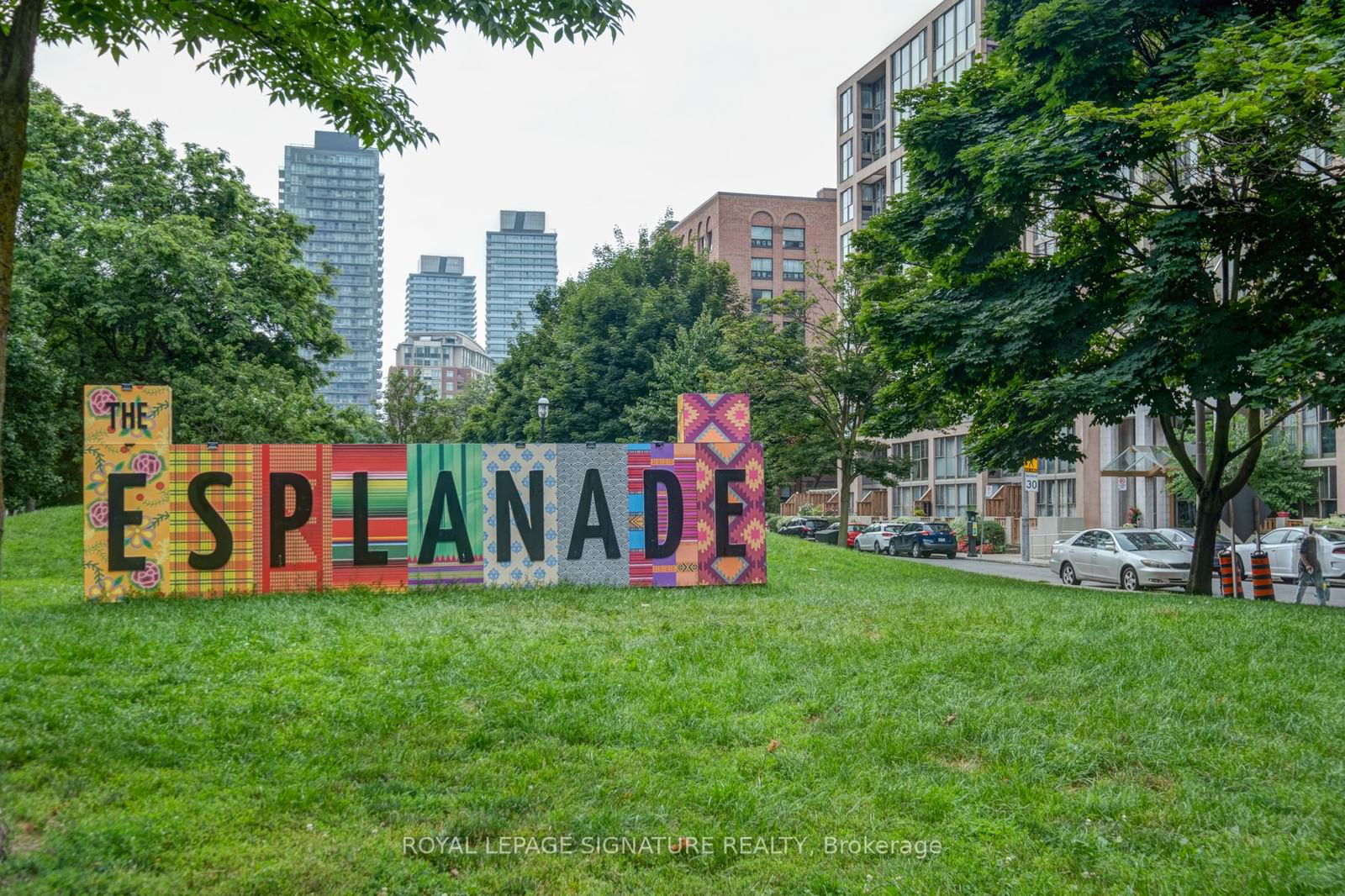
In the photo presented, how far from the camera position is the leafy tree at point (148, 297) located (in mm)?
27219

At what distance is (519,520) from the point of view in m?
15.0

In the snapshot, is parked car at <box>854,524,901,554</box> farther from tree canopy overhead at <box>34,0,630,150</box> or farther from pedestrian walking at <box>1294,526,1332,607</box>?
tree canopy overhead at <box>34,0,630,150</box>

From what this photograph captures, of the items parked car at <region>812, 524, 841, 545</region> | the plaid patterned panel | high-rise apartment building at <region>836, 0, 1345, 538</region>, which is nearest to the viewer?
the plaid patterned panel

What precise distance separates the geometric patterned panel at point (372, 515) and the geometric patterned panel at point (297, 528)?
0.40 ft

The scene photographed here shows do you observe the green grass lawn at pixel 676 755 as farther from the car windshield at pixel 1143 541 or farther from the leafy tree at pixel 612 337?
the leafy tree at pixel 612 337

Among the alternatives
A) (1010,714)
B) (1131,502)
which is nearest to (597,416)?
(1131,502)

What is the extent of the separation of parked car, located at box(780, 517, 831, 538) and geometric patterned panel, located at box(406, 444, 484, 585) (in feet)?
120

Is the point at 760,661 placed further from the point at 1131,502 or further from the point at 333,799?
the point at 1131,502

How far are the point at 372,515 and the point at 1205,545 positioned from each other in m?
15.7

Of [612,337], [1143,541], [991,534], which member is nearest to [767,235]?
[612,337]

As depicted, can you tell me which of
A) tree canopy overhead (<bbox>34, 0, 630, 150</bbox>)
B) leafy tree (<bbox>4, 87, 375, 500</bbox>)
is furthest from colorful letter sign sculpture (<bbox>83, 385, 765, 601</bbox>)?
leafy tree (<bbox>4, 87, 375, 500</bbox>)

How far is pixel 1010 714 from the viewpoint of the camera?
637 centimetres

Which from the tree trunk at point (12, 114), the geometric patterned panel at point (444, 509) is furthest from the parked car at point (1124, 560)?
the tree trunk at point (12, 114)

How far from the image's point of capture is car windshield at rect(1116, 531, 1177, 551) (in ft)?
74.6
